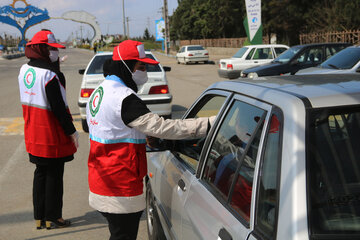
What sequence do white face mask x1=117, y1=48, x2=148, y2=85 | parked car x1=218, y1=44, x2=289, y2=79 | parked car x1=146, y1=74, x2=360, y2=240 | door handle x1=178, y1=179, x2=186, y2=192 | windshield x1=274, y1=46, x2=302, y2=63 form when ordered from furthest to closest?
parked car x1=218, y1=44, x2=289, y2=79, windshield x1=274, y1=46, x2=302, y2=63, white face mask x1=117, y1=48, x2=148, y2=85, door handle x1=178, y1=179, x2=186, y2=192, parked car x1=146, y1=74, x2=360, y2=240

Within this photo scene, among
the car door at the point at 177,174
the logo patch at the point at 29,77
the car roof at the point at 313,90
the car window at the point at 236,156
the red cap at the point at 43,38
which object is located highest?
the red cap at the point at 43,38

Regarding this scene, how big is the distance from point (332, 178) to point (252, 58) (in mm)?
17100

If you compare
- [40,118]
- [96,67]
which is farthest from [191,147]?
[96,67]

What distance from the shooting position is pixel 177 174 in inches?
116

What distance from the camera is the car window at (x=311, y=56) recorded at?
46.1 ft

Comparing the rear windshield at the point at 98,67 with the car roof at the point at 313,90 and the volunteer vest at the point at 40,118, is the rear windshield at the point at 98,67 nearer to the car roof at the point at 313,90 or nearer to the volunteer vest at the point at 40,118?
the volunteer vest at the point at 40,118

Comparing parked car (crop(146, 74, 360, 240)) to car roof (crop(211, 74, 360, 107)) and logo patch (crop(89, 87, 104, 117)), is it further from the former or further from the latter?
logo patch (crop(89, 87, 104, 117))

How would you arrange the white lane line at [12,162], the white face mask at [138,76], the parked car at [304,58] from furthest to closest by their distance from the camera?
the parked car at [304,58]
the white lane line at [12,162]
the white face mask at [138,76]

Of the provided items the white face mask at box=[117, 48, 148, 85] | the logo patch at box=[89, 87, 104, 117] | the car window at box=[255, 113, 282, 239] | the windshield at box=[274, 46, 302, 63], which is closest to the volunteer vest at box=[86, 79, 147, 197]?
the logo patch at box=[89, 87, 104, 117]

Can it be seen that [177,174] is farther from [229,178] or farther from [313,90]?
[313,90]

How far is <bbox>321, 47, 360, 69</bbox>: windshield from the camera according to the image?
33.3ft

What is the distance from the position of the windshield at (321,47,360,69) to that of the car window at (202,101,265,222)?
846 cm

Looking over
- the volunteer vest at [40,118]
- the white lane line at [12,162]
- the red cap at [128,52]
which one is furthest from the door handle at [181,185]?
the white lane line at [12,162]

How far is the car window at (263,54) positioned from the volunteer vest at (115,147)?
53.5 feet
